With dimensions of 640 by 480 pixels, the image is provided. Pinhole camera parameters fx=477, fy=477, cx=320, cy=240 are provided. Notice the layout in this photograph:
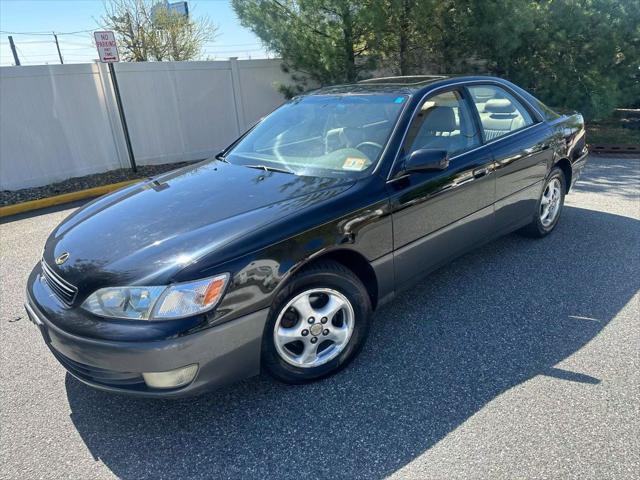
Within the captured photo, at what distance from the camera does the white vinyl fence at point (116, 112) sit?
764 cm

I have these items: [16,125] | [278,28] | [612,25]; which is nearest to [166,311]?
[16,125]

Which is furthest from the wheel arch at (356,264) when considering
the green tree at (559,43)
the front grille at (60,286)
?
the green tree at (559,43)

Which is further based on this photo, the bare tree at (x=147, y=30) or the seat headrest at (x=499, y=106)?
the bare tree at (x=147, y=30)

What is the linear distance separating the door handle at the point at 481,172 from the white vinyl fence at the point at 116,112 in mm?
7262

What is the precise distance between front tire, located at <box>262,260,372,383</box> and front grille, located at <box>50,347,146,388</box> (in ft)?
2.05

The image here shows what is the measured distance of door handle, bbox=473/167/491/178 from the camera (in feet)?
11.4

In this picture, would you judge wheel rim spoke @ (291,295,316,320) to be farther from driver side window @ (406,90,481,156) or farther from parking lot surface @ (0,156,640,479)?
driver side window @ (406,90,481,156)

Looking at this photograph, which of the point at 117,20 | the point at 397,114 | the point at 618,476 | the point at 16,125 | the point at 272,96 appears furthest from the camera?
the point at 117,20

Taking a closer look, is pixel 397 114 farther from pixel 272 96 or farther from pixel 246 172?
pixel 272 96

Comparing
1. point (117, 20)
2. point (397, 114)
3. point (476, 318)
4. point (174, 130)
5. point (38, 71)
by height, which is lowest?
point (476, 318)

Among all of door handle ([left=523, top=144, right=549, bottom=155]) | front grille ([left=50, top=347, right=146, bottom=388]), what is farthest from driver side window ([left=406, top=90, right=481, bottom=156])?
front grille ([left=50, top=347, right=146, bottom=388])

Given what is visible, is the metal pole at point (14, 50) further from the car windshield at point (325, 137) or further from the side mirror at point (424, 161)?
the side mirror at point (424, 161)

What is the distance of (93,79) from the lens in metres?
8.31

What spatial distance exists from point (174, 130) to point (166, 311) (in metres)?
8.07
